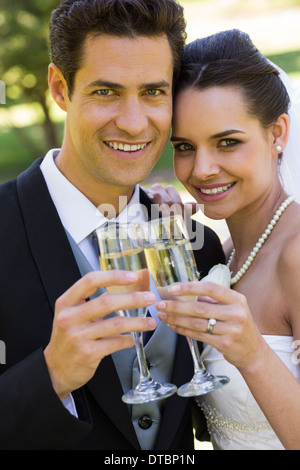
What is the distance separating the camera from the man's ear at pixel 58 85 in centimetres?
349

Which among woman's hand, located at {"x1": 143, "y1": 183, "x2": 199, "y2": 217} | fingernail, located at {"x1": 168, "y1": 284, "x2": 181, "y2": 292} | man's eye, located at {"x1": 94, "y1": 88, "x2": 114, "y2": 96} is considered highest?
man's eye, located at {"x1": 94, "y1": 88, "x2": 114, "y2": 96}

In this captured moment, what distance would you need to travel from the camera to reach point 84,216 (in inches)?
129

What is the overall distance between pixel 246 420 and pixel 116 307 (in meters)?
1.31

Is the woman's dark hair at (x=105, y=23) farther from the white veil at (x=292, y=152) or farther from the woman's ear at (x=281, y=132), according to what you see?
the white veil at (x=292, y=152)

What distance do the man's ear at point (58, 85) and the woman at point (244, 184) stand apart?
2.03 ft

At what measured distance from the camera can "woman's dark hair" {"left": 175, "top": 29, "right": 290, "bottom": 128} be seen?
330cm

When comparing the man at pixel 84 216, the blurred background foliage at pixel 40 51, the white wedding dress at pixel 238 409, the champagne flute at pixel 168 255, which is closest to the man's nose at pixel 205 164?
the man at pixel 84 216

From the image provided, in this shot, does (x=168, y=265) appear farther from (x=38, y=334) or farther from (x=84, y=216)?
(x=84, y=216)

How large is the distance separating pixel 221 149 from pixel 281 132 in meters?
0.39

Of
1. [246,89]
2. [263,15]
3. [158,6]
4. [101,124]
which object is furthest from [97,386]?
[263,15]

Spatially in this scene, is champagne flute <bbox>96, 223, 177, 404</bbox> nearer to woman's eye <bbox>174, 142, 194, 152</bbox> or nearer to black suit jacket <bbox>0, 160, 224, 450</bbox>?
black suit jacket <bbox>0, 160, 224, 450</bbox>

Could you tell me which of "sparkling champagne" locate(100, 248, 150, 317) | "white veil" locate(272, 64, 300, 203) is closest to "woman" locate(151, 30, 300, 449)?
"white veil" locate(272, 64, 300, 203)

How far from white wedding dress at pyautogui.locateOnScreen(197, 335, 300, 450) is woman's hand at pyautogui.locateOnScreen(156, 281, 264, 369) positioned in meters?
0.63

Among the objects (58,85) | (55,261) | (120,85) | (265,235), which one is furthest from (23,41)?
(55,261)
